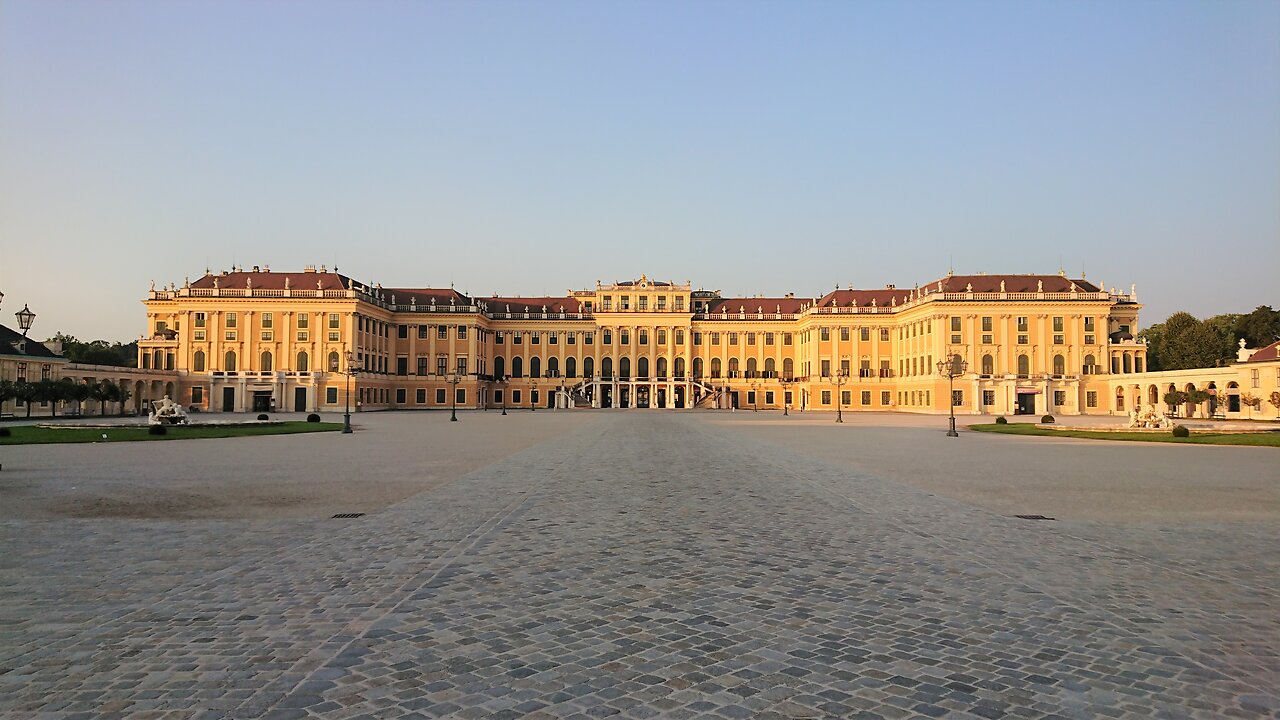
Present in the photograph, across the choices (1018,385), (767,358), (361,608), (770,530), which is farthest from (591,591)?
A: (767,358)

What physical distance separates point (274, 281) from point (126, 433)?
64.4m

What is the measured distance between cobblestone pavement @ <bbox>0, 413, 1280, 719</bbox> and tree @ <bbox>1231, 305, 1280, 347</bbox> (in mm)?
94762

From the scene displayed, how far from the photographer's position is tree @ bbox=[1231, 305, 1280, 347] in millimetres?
86125

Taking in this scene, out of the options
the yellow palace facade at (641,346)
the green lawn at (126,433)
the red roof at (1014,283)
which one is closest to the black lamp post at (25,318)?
the green lawn at (126,433)

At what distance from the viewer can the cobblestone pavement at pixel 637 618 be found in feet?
16.0

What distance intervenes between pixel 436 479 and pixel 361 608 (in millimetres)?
10865

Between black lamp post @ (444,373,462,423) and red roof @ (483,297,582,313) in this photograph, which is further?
red roof @ (483,297,582,313)

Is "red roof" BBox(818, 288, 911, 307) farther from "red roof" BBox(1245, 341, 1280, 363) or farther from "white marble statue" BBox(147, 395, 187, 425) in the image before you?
"white marble statue" BBox(147, 395, 187, 425)

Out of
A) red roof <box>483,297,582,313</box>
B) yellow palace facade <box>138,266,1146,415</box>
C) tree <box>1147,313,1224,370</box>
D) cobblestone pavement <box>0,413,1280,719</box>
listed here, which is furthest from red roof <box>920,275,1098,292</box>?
cobblestone pavement <box>0,413,1280,719</box>

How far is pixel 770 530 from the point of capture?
35.6ft

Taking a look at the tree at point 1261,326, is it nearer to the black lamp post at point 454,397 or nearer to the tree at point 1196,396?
the tree at point 1196,396

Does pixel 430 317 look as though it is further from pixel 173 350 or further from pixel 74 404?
pixel 74 404

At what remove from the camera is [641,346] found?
115 m

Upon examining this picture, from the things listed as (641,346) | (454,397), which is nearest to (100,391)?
(454,397)
